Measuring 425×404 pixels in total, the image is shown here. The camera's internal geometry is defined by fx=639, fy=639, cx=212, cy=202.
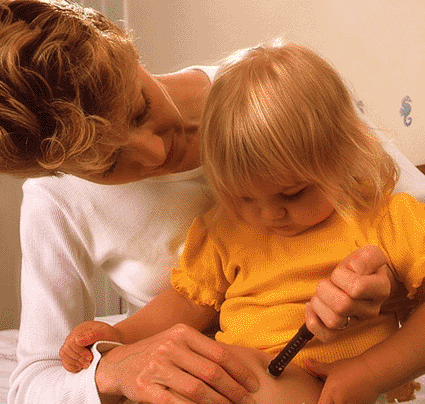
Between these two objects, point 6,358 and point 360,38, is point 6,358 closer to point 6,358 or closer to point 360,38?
point 6,358

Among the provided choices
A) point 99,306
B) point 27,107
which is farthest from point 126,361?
point 99,306

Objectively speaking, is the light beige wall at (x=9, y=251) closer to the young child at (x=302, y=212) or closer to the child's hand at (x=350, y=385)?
the young child at (x=302, y=212)

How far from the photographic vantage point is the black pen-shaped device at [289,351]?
70 centimetres

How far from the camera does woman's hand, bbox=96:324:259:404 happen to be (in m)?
0.75

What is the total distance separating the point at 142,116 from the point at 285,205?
0.24 meters

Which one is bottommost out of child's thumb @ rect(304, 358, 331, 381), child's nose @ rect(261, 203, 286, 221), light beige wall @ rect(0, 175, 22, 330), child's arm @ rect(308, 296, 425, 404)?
light beige wall @ rect(0, 175, 22, 330)

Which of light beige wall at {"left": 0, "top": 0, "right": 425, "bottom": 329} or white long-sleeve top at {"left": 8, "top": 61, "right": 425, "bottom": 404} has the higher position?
light beige wall at {"left": 0, "top": 0, "right": 425, "bottom": 329}

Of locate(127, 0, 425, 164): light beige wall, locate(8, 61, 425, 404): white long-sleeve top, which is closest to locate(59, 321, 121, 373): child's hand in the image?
locate(8, 61, 425, 404): white long-sleeve top

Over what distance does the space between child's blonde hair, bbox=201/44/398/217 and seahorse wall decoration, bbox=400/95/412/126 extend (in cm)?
66

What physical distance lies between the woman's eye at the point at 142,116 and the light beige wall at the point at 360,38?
25.3 inches

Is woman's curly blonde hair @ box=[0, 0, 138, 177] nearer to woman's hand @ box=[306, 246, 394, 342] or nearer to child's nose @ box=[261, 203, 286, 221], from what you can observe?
child's nose @ box=[261, 203, 286, 221]

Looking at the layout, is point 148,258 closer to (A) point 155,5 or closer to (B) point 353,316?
(B) point 353,316

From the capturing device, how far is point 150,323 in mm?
1009

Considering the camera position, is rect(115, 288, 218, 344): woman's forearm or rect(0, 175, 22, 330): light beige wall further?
rect(0, 175, 22, 330): light beige wall
